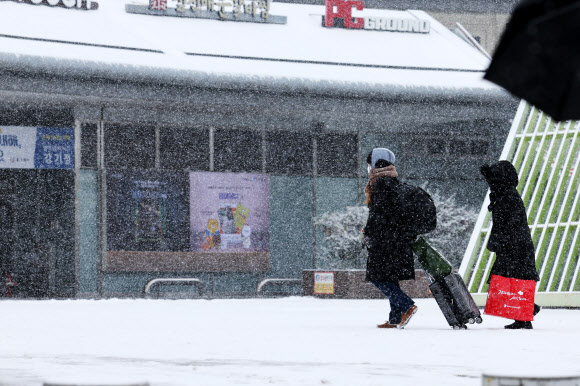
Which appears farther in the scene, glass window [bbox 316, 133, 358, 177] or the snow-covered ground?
glass window [bbox 316, 133, 358, 177]

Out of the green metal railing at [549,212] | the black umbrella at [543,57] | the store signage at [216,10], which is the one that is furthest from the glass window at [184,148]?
the black umbrella at [543,57]

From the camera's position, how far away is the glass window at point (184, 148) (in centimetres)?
2150

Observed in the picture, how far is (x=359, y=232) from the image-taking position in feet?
71.4

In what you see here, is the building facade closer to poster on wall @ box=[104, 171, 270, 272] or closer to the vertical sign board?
poster on wall @ box=[104, 171, 270, 272]

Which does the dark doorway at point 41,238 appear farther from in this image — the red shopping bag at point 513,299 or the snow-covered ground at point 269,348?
the red shopping bag at point 513,299

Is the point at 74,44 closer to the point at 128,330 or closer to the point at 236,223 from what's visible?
the point at 236,223

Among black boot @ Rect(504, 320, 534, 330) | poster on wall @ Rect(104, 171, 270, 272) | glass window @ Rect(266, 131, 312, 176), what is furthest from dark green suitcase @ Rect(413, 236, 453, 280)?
glass window @ Rect(266, 131, 312, 176)

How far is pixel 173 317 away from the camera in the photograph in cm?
1364

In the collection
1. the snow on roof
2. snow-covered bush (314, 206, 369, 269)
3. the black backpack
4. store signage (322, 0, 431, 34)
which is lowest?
snow-covered bush (314, 206, 369, 269)

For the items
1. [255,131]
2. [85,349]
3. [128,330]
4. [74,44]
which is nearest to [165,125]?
[255,131]

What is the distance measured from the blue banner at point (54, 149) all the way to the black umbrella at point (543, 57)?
58.8ft

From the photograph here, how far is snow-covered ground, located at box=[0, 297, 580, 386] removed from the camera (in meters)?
6.48

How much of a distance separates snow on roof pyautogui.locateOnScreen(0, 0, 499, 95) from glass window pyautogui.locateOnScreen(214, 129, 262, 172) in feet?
5.55

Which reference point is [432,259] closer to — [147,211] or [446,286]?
[446,286]
